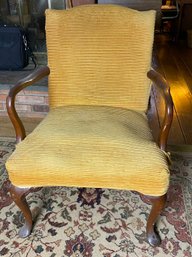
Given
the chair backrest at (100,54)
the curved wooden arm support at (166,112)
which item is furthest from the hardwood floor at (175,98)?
the curved wooden arm support at (166,112)

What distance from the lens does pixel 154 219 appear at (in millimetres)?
1171

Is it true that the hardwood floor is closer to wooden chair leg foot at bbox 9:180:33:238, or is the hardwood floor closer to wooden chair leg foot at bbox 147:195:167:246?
wooden chair leg foot at bbox 147:195:167:246

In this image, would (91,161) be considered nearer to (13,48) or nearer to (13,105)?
(13,105)

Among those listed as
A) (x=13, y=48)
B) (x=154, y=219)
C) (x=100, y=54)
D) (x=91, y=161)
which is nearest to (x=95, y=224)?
(x=154, y=219)

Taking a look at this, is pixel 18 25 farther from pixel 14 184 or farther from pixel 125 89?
pixel 14 184

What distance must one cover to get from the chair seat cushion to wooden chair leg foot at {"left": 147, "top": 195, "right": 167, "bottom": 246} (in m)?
0.05

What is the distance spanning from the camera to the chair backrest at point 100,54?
1396 mm

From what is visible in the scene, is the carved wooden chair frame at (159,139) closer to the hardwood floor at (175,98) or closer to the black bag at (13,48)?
the hardwood floor at (175,98)

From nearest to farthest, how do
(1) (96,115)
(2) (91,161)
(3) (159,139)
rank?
(2) (91,161)
(3) (159,139)
(1) (96,115)

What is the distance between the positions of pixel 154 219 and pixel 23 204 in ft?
1.77

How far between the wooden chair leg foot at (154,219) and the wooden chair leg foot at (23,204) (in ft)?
1.63

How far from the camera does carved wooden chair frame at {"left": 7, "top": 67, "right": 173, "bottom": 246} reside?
1105 mm

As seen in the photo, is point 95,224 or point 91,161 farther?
point 95,224

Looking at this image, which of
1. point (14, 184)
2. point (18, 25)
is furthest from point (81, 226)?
point (18, 25)
